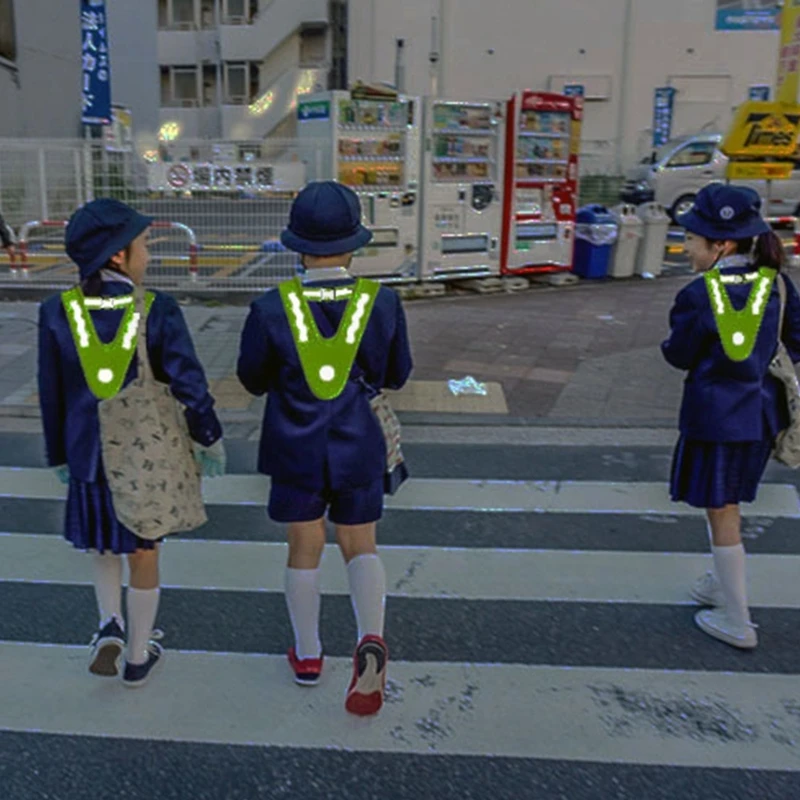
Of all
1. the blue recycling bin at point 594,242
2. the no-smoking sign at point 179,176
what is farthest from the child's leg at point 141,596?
the blue recycling bin at point 594,242

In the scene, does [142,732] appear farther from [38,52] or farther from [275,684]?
[38,52]

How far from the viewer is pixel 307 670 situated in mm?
3158

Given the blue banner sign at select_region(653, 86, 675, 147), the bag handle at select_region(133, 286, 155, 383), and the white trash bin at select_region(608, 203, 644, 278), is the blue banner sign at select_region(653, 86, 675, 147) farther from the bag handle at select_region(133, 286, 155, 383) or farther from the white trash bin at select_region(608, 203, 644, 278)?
the bag handle at select_region(133, 286, 155, 383)

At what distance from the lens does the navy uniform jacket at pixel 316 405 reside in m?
2.84

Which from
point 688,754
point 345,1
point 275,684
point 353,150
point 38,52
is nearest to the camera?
point 688,754

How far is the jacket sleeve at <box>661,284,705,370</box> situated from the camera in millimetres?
3275

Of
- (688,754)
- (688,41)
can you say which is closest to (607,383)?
(688,754)

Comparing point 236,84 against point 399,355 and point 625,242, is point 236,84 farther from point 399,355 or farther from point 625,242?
point 399,355

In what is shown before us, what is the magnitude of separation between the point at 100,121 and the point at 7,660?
17.0 meters

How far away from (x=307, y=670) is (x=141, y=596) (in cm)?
64

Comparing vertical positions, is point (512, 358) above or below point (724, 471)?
below

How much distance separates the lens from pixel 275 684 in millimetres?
3197

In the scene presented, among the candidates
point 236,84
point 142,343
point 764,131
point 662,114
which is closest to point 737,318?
point 142,343

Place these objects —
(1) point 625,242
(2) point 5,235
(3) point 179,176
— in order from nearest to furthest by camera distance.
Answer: (3) point 179,176
(2) point 5,235
(1) point 625,242
